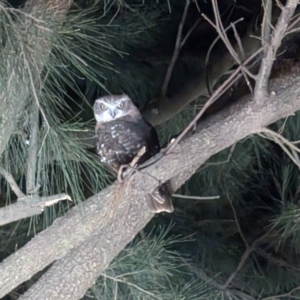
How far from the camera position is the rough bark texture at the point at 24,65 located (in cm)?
91

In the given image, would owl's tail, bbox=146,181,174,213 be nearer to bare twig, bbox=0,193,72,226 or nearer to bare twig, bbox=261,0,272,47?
bare twig, bbox=0,193,72,226

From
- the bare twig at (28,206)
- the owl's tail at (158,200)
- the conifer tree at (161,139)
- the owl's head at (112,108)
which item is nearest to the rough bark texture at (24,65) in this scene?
the conifer tree at (161,139)

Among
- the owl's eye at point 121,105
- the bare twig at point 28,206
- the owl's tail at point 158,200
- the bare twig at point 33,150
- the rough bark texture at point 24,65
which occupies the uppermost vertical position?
the rough bark texture at point 24,65

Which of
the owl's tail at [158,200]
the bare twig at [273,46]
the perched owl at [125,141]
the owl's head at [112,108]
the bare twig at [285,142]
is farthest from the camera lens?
the owl's head at [112,108]

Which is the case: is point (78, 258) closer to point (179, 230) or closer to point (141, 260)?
point (141, 260)

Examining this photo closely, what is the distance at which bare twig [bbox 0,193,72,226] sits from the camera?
105 cm

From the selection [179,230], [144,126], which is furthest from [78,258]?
[179,230]

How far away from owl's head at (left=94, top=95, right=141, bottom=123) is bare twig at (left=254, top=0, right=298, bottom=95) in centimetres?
50

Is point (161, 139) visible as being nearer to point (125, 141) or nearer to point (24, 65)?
point (125, 141)

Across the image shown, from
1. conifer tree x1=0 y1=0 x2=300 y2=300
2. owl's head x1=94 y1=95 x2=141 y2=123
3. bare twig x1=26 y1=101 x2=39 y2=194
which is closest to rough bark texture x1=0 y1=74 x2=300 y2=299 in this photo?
conifer tree x1=0 y1=0 x2=300 y2=300

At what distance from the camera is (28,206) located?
107cm

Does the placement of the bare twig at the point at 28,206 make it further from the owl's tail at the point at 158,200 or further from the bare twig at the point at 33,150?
the owl's tail at the point at 158,200

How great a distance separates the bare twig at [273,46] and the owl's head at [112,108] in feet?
1.65

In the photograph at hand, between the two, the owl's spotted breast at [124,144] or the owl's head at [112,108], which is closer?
the owl's spotted breast at [124,144]
